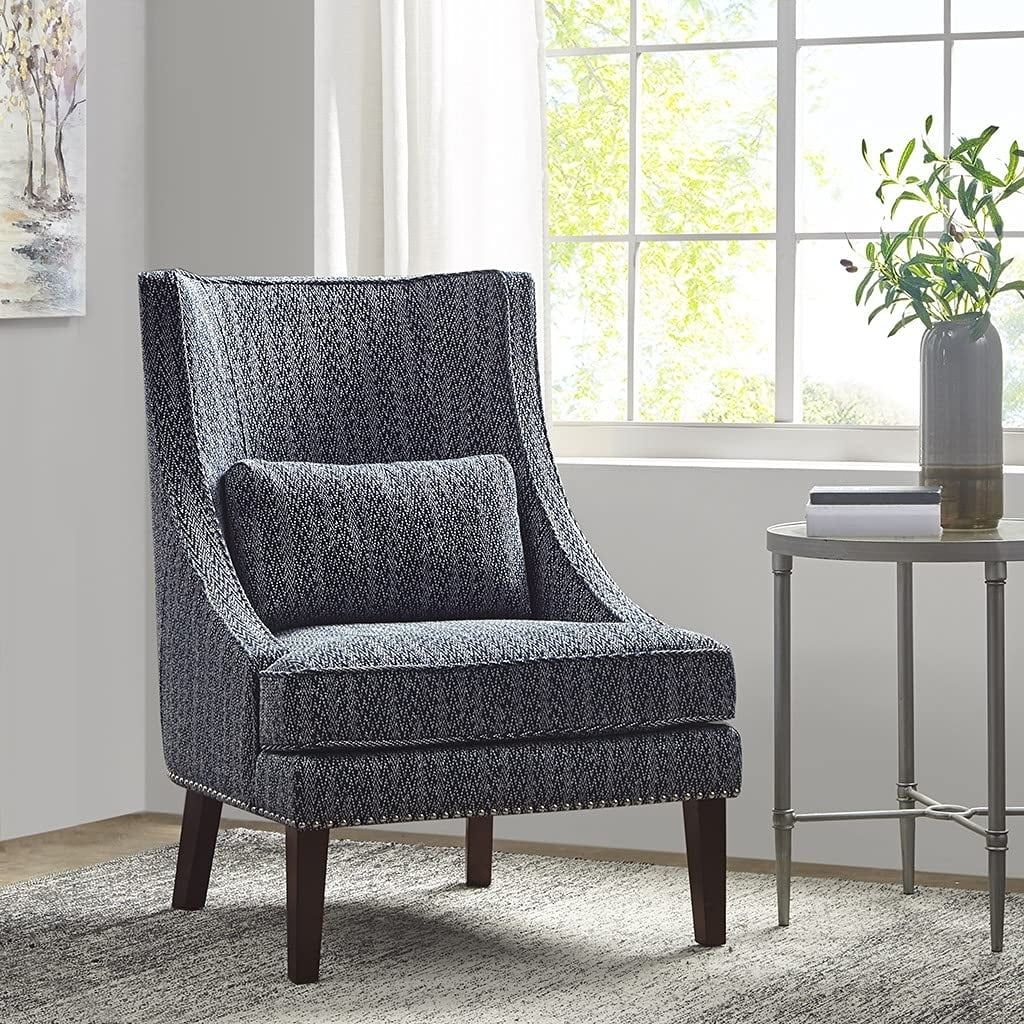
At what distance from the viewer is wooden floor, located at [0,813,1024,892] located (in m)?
3.38

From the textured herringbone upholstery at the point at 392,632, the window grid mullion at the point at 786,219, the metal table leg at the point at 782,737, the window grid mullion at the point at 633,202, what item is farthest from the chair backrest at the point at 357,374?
the window grid mullion at the point at 786,219

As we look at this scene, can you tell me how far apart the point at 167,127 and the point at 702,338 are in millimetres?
1213

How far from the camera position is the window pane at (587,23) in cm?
381

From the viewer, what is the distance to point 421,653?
102 inches

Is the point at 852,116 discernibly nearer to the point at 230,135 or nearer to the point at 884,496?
the point at 884,496

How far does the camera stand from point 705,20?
3.76 metres

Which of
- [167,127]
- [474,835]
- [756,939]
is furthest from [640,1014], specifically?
[167,127]

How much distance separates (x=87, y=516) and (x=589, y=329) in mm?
1116

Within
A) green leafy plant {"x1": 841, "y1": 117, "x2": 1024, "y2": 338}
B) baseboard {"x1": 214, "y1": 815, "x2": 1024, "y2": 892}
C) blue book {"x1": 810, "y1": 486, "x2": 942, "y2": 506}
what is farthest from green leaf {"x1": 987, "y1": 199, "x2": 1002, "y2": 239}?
baseboard {"x1": 214, "y1": 815, "x2": 1024, "y2": 892}

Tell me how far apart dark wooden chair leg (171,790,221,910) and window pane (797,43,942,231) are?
1.70m

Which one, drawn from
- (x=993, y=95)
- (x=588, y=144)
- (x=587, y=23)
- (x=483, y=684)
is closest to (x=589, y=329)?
(x=588, y=144)

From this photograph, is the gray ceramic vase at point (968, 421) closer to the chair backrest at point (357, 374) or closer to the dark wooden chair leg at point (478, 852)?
the chair backrest at point (357, 374)

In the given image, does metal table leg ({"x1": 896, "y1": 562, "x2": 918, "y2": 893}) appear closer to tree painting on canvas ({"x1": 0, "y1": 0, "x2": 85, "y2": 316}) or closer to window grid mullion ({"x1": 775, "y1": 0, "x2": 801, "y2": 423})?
window grid mullion ({"x1": 775, "y1": 0, "x2": 801, "y2": 423})

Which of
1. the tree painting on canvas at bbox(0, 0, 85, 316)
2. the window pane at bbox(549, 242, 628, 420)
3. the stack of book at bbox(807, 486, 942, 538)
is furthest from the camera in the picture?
the window pane at bbox(549, 242, 628, 420)
